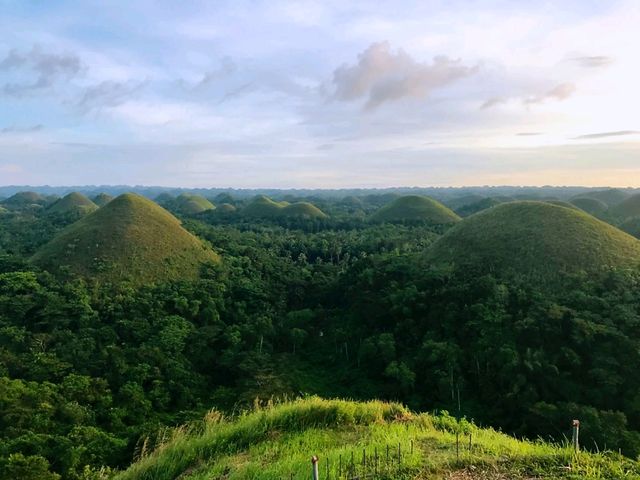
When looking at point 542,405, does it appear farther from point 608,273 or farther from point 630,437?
point 608,273

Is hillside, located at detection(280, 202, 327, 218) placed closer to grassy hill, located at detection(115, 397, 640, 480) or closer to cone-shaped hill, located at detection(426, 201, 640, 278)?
Result: cone-shaped hill, located at detection(426, 201, 640, 278)

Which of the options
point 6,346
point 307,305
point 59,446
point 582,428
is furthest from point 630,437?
point 6,346

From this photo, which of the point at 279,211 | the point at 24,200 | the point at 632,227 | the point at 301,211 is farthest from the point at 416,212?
the point at 24,200

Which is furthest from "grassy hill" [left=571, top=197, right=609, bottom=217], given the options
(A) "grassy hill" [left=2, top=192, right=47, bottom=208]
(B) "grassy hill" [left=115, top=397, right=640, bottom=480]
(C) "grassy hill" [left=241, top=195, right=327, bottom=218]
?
(A) "grassy hill" [left=2, top=192, right=47, bottom=208]

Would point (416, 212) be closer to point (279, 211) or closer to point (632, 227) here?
point (279, 211)

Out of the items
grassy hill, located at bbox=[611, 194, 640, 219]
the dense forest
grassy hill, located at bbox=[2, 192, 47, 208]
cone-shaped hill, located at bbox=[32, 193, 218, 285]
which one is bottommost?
the dense forest

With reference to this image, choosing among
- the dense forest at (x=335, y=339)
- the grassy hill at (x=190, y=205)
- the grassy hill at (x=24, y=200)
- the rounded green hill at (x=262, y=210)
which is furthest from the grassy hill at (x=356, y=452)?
the grassy hill at (x=24, y=200)
